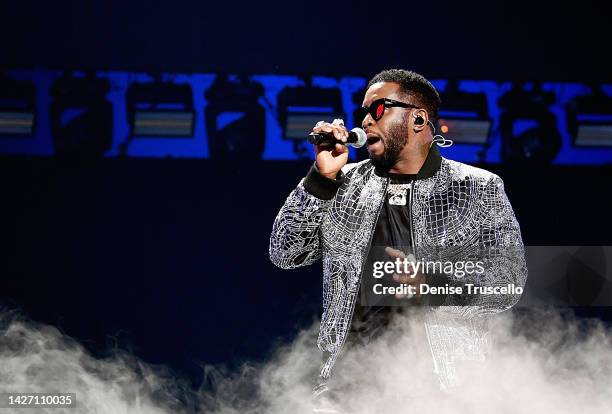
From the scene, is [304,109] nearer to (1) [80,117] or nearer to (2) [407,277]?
(1) [80,117]

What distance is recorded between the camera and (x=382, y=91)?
3.09 m

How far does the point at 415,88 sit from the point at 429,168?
1.17ft

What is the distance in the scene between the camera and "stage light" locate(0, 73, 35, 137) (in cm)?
407

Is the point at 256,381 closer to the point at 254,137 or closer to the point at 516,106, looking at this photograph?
the point at 254,137

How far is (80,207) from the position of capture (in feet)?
13.4

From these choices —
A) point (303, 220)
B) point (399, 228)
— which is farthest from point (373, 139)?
point (303, 220)

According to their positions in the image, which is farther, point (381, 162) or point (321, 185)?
point (381, 162)

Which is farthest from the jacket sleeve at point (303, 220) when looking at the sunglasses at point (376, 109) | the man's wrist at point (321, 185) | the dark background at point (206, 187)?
the dark background at point (206, 187)

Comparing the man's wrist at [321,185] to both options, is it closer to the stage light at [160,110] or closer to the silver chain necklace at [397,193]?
the silver chain necklace at [397,193]

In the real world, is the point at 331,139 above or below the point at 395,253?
above

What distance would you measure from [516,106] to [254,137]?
1473 millimetres

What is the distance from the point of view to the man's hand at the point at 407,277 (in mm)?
2691

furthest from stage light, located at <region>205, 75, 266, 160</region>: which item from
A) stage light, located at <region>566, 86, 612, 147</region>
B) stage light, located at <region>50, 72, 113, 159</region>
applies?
stage light, located at <region>566, 86, 612, 147</region>

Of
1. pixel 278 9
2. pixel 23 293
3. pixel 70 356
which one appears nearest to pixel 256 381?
pixel 70 356
